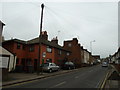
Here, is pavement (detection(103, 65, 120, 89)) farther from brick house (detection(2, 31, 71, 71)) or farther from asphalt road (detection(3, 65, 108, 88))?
brick house (detection(2, 31, 71, 71))

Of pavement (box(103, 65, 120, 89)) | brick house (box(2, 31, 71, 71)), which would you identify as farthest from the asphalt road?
brick house (box(2, 31, 71, 71))

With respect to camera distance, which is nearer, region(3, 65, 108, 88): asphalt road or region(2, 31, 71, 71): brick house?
region(3, 65, 108, 88): asphalt road

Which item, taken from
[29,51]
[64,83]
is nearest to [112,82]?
[64,83]

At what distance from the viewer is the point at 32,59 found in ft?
96.6

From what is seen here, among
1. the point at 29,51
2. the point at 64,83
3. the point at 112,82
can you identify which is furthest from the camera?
the point at 29,51

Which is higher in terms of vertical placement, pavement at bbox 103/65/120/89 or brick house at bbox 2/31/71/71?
brick house at bbox 2/31/71/71

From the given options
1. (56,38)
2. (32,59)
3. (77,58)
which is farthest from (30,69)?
(77,58)

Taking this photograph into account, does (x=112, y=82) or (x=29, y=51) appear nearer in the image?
(x=112, y=82)

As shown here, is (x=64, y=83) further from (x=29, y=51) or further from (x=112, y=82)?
(x=29, y=51)

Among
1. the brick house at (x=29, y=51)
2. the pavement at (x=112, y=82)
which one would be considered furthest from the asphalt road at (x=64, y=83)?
the brick house at (x=29, y=51)

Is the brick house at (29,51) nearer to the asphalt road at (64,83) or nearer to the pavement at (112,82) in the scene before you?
the asphalt road at (64,83)

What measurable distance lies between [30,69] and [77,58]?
29680 mm

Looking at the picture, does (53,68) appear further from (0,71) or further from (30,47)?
(0,71)

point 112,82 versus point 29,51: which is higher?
point 29,51
